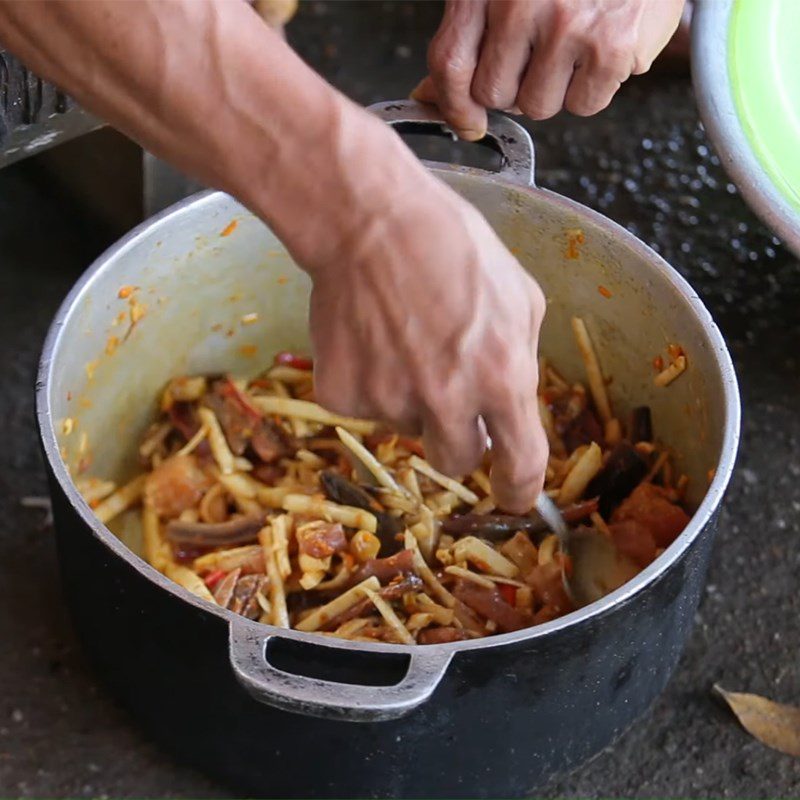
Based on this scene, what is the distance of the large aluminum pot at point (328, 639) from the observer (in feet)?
3.13

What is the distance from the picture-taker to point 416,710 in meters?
0.99

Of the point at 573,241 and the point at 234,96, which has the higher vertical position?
the point at 234,96

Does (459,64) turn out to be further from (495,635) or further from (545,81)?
(495,635)

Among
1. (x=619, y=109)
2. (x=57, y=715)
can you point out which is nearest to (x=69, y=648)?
(x=57, y=715)

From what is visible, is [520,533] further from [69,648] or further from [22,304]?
[22,304]

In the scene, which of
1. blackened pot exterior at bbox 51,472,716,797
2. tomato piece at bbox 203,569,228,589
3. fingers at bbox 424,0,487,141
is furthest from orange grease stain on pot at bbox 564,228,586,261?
tomato piece at bbox 203,569,228,589

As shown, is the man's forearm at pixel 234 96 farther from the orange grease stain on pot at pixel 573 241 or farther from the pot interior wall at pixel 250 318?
the orange grease stain on pot at pixel 573 241

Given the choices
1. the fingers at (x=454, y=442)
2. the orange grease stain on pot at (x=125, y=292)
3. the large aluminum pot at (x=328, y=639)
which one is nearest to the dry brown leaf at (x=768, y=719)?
the large aluminum pot at (x=328, y=639)

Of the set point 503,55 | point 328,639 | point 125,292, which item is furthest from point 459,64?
point 328,639

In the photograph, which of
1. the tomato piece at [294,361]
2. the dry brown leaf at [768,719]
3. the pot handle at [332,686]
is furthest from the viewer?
the tomato piece at [294,361]

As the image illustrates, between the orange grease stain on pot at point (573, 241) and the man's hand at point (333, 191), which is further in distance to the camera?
the orange grease stain on pot at point (573, 241)

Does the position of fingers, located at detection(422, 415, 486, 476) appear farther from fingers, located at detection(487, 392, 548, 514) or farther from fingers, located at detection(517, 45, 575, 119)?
fingers, located at detection(517, 45, 575, 119)

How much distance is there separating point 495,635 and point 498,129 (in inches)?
19.8

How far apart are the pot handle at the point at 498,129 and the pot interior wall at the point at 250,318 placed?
0.07ft
